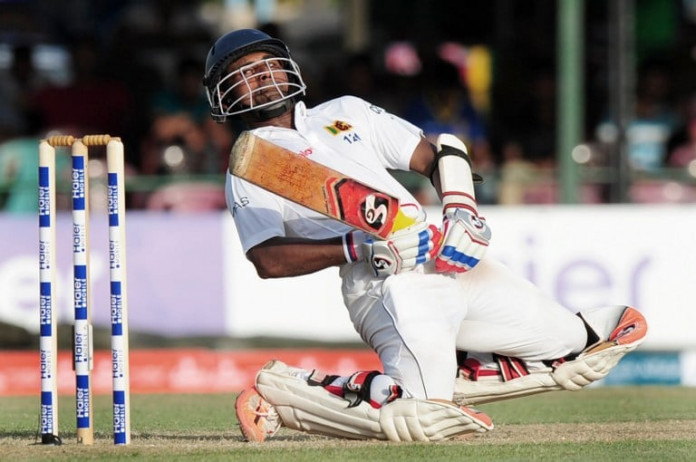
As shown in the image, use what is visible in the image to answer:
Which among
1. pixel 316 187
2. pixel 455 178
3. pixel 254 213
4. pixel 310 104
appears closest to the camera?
pixel 316 187

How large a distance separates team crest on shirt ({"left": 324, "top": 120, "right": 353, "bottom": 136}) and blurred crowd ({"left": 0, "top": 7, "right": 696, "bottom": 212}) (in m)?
5.36

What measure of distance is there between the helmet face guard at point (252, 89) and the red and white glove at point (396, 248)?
0.69 m

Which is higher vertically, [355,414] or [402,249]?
[402,249]

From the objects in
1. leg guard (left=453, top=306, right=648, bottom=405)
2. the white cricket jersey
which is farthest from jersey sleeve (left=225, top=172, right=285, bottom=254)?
leg guard (left=453, top=306, right=648, bottom=405)

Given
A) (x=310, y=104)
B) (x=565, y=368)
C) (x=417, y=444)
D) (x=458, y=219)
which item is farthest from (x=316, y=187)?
(x=310, y=104)

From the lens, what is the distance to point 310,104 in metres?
11.8

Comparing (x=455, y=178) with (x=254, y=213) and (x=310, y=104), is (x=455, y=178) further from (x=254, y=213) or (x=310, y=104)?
(x=310, y=104)

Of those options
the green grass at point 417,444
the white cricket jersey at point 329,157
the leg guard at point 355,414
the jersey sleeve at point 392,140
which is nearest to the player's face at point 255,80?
the white cricket jersey at point 329,157

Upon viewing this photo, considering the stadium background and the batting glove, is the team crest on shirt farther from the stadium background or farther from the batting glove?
the stadium background

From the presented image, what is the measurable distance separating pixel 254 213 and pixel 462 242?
754mm

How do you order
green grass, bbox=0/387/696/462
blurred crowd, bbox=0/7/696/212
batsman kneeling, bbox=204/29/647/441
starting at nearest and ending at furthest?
1. green grass, bbox=0/387/696/462
2. batsman kneeling, bbox=204/29/647/441
3. blurred crowd, bbox=0/7/696/212

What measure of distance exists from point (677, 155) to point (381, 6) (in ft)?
18.5

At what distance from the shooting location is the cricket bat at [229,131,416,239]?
16.4 ft

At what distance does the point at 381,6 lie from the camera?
627 inches
